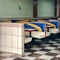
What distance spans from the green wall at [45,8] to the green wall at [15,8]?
1.17m

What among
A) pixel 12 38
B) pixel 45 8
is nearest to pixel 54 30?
pixel 12 38

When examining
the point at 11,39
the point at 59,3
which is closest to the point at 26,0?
the point at 59,3

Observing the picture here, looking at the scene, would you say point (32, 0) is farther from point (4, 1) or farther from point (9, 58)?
point (9, 58)

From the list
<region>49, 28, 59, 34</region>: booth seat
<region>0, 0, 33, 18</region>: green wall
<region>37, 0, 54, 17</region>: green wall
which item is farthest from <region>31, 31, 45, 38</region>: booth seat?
<region>37, 0, 54, 17</region>: green wall

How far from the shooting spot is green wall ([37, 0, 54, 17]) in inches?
457

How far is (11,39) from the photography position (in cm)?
545

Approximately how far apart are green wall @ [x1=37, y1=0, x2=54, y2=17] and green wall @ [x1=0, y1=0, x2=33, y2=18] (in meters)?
1.17

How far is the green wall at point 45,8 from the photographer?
11602mm

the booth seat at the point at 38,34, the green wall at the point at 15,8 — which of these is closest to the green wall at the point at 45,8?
the green wall at the point at 15,8

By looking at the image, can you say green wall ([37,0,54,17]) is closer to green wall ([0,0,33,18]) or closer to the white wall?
green wall ([0,0,33,18])

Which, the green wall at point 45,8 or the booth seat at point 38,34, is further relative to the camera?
the green wall at point 45,8

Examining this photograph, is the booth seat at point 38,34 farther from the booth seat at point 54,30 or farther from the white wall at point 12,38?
→ the white wall at point 12,38

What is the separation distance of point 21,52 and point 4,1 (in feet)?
12.9

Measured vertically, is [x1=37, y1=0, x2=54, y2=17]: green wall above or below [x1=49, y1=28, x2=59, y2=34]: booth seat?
above
